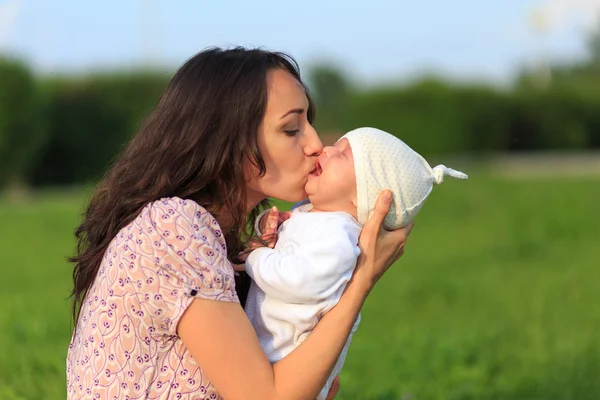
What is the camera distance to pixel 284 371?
7.14 feet

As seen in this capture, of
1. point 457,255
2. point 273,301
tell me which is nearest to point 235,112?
point 273,301

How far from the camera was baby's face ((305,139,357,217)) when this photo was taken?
2383 millimetres

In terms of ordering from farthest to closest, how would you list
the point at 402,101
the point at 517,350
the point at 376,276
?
the point at 402,101, the point at 517,350, the point at 376,276

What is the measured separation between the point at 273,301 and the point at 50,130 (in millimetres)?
16736

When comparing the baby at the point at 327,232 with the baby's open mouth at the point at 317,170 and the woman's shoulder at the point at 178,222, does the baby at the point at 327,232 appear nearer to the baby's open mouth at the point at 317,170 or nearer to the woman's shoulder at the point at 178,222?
the baby's open mouth at the point at 317,170

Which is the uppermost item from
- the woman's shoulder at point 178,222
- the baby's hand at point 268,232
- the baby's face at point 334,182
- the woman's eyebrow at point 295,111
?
the woman's eyebrow at point 295,111

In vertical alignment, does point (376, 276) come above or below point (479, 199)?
above

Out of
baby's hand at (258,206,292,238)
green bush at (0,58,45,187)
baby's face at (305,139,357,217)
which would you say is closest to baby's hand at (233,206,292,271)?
baby's hand at (258,206,292,238)

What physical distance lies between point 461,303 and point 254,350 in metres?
5.07

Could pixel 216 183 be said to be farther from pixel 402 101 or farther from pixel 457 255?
pixel 402 101

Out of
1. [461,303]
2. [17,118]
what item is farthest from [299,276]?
[17,118]

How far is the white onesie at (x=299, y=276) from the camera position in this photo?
2195mm

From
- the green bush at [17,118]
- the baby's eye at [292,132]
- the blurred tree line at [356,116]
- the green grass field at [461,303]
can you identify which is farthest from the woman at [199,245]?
the green bush at [17,118]

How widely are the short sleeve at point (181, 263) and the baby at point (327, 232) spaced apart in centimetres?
16
